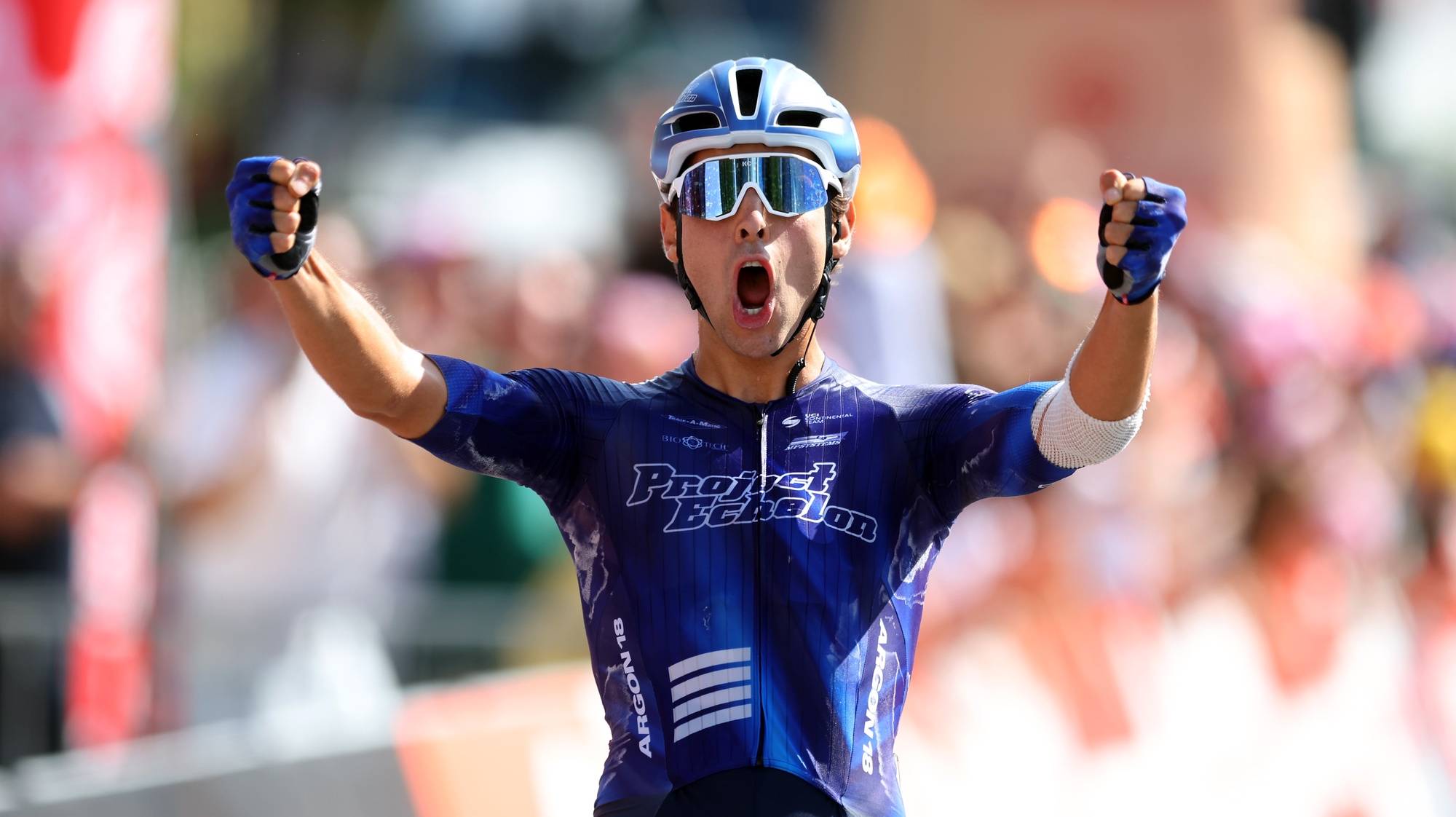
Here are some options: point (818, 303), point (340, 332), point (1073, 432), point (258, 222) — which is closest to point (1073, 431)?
point (1073, 432)

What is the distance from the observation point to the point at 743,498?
4.75m

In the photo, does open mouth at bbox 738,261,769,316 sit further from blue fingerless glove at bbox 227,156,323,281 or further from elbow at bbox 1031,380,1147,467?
blue fingerless glove at bbox 227,156,323,281

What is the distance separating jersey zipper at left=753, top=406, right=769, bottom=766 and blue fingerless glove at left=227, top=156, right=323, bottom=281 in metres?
1.19

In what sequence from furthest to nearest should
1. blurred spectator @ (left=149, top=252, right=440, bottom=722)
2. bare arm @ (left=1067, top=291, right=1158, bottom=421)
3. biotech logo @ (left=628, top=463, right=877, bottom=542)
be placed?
blurred spectator @ (left=149, top=252, right=440, bottom=722) < biotech logo @ (left=628, top=463, right=877, bottom=542) < bare arm @ (left=1067, top=291, right=1158, bottom=421)

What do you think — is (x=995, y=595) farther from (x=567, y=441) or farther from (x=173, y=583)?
(x=567, y=441)

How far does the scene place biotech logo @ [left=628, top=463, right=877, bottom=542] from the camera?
473cm

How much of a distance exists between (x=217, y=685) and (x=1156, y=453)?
5.04m

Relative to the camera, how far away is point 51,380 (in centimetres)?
855

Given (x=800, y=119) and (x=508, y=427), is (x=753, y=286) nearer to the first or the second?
(x=800, y=119)

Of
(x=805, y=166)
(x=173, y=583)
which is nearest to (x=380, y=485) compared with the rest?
(x=173, y=583)

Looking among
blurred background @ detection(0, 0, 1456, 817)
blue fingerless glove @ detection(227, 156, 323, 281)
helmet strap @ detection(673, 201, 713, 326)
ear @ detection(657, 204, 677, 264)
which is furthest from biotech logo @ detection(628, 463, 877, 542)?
blurred background @ detection(0, 0, 1456, 817)

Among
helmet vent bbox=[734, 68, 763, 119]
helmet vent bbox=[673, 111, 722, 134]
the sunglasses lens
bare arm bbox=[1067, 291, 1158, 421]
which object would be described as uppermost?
helmet vent bbox=[734, 68, 763, 119]

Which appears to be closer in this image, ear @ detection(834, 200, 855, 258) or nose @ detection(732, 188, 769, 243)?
nose @ detection(732, 188, 769, 243)

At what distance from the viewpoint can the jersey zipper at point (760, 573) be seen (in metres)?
4.60
